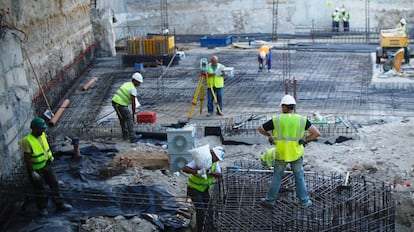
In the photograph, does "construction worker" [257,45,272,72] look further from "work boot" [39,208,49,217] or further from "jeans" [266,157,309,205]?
"work boot" [39,208,49,217]

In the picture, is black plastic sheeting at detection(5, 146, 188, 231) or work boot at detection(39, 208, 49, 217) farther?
work boot at detection(39, 208, 49, 217)

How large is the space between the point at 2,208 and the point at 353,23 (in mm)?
25023

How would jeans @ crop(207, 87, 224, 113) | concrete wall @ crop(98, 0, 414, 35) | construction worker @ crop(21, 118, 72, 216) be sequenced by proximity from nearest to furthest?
1. construction worker @ crop(21, 118, 72, 216)
2. jeans @ crop(207, 87, 224, 113)
3. concrete wall @ crop(98, 0, 414, 35)

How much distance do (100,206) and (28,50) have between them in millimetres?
6791

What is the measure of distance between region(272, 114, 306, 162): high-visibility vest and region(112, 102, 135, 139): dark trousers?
15.8 ft

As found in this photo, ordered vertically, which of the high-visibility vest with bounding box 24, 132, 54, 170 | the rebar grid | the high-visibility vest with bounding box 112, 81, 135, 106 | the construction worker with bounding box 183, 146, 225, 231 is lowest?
the rebar grid

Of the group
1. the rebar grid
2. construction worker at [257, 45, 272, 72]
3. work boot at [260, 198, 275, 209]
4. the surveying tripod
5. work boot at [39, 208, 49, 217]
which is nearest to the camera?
the rebar grid

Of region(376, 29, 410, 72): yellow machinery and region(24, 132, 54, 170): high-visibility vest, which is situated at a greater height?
region(376, 29, 410, 72): yellow machinery

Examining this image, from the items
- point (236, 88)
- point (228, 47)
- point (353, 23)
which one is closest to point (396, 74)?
point (236, 88)

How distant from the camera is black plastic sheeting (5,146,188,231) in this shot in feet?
25.3

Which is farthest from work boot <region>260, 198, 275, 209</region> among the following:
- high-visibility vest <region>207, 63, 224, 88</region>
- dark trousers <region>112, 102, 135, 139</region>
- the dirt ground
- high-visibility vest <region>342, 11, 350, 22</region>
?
high-visibility vest <region>342, 11, 350, 22</region>

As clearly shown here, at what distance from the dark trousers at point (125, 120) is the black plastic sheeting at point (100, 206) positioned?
7.00ft

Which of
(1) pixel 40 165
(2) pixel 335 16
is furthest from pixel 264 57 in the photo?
(1) pixel 40 165

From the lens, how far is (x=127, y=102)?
11.5 m
